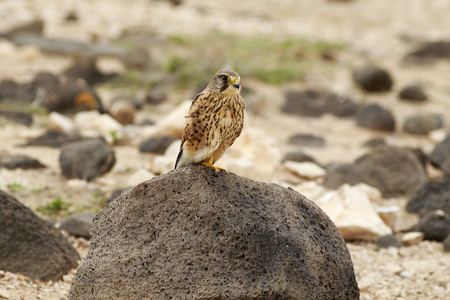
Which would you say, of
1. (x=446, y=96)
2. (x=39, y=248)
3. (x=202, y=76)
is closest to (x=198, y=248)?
(x=39, y=248)

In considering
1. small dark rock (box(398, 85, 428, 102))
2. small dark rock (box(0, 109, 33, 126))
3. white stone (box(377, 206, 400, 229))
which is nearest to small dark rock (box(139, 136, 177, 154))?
small dark rock (box(0, 109, 33, 126))

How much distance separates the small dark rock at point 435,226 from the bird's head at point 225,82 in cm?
372

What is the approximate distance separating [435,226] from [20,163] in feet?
17.0

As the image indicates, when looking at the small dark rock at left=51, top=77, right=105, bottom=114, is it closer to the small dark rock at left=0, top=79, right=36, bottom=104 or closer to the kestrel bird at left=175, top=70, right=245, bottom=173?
the small dark rock at left=0, top=79, right=36, bottom=104

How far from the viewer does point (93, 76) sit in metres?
14.3

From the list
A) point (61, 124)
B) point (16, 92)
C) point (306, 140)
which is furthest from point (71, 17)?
point (306, 140)

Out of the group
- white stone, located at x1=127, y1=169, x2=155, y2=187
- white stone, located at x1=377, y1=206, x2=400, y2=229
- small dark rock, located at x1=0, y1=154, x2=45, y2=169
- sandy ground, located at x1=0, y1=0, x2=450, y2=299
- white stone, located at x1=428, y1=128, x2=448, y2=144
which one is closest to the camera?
sandy ground, located at x1=0, y1=0, x2=450, y2=299

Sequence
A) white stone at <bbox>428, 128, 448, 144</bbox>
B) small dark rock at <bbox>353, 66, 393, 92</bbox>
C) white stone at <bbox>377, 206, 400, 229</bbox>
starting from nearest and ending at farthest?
1. white stone at <bbox>377, 206, 400, 229</bbox>
2. white stone at <bbox>428, 128, 448, 144</bbox>
3. small dark rock at <bbox>353, 66, 393, 92</bbox>

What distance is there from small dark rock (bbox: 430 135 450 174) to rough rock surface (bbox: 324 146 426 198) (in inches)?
22.8

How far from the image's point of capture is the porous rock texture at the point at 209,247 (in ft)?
12.7

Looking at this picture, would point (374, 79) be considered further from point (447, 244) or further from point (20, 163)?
point (20, 163)

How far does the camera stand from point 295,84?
15.3 meters

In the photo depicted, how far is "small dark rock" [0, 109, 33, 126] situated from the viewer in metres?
11.1

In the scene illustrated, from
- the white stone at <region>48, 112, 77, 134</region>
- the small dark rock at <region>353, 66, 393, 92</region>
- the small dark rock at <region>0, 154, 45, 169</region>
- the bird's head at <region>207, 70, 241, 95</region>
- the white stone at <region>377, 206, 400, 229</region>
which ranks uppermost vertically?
the small dark rock at <region>353, 66, 393, 92</region>
